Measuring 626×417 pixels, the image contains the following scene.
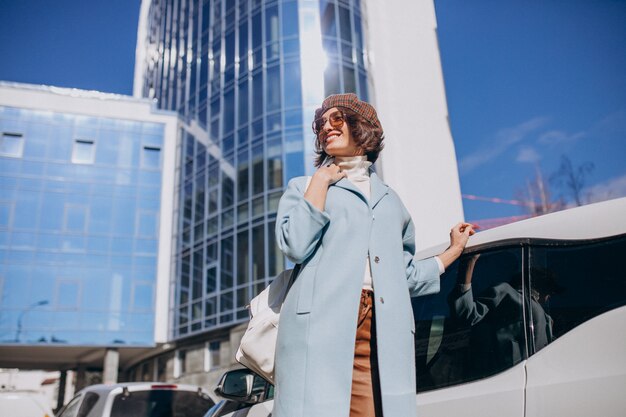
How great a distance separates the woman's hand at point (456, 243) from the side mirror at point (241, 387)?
1482 mm

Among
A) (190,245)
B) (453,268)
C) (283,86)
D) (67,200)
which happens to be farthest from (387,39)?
(453,268)

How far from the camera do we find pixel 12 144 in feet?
85.4

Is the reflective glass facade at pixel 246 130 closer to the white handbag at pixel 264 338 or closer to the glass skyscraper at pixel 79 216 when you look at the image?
the glass skyscraper at pixel 79 216

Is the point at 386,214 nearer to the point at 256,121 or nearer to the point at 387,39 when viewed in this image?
the point at 256,121

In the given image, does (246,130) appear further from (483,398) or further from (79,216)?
(483,398)

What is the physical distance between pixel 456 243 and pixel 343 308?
0.87 meters

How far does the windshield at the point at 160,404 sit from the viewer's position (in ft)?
19.1

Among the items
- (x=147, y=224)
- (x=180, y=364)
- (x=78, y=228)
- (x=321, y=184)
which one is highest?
(x=147, y=224)

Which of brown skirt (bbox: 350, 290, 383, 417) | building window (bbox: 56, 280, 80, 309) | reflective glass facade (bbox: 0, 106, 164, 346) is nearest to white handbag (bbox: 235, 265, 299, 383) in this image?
brown skirt (bbox: 350, 290, 383, 417)

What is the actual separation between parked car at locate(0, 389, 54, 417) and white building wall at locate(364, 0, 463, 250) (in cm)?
1614

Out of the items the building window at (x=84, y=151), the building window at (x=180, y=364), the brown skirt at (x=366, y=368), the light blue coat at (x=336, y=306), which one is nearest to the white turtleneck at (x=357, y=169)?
the light blue coat at (x=336, y=306)

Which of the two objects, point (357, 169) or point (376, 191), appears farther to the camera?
point (357, 169)

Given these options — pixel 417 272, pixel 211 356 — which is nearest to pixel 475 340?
pixel 417 272

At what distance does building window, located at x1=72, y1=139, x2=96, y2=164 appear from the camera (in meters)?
26.5
